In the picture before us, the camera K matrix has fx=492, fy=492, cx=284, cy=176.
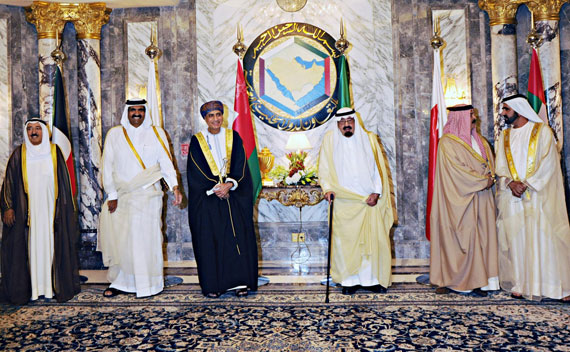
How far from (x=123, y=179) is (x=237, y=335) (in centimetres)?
235

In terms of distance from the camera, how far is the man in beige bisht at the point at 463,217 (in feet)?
16.2

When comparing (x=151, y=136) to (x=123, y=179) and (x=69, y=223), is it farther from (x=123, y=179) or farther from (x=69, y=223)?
(x=69, y=223)

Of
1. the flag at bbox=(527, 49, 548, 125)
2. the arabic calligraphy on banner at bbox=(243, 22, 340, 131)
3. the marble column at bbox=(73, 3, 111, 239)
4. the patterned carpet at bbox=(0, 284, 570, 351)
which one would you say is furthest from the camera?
the arabic calligraphy on banner at bbox=(243, 22, 340, 131)

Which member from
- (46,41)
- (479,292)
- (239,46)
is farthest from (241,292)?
(46,41)

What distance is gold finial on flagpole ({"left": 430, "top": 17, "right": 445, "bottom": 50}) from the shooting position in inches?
247

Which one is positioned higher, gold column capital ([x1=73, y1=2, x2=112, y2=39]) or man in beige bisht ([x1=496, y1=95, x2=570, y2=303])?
gold column capital ([x1=73, y1=2, x2=112, y2=39])

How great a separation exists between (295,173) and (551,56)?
12.0 ft

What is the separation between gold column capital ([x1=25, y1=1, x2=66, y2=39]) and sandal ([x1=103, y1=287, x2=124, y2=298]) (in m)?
3.89

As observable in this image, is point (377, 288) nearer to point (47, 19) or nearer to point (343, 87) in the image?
point (343, 87)

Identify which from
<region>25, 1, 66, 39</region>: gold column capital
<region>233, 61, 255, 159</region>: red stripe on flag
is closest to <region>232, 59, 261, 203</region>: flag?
<region>233, 61, 255, 159</region>: red stripe on flag

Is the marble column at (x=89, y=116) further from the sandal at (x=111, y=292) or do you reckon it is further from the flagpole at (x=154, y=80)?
the sandal at (x=111, y=292)

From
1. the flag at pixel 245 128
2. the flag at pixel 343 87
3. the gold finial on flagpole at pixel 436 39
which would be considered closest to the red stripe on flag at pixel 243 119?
→ the flag at pixel 245 128

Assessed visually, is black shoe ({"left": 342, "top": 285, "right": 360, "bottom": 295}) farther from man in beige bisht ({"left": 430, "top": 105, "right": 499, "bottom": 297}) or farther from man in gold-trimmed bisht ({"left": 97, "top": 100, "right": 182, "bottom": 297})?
man in gold-trimmed bisht ({"left": 97, "top": 100, "right": 182, "bottom": 297})

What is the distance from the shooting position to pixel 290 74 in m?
7.40
